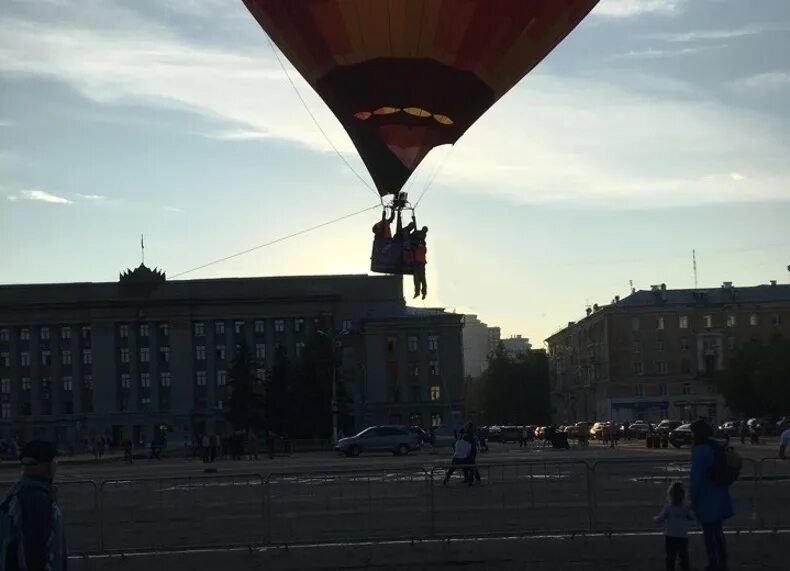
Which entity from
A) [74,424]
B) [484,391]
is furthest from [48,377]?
[484,391]

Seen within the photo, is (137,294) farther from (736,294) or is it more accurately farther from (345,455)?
(345,455)

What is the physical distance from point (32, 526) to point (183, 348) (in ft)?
320

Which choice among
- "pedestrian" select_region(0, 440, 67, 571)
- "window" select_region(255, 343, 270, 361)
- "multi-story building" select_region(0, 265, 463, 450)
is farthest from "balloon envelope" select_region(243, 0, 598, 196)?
"window" select_region(255, 343, 270, 361)

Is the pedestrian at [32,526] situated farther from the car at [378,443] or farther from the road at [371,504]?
the car at [378,443]

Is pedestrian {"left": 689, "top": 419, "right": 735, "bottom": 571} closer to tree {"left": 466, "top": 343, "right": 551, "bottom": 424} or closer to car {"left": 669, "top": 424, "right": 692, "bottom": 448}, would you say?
car {"left": 669, "top": 424, "right": 692, "bottom": 448}

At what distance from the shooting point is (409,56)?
17.8 metres

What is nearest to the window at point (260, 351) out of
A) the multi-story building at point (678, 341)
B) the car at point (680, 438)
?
the multi-story building at point (678, 341)

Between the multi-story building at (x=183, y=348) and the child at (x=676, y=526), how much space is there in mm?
89245

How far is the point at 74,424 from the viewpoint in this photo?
333ft

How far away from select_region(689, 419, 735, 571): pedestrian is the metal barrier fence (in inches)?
122

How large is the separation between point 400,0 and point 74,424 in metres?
89.6

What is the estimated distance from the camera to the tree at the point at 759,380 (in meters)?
73.3

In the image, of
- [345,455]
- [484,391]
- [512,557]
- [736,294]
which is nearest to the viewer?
[512,557]

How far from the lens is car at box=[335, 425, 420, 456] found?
161 feet
